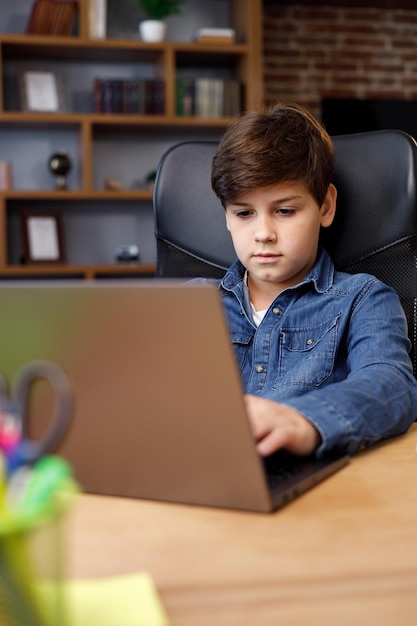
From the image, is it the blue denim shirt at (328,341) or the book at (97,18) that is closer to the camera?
the blue denim shirt at (328,341)

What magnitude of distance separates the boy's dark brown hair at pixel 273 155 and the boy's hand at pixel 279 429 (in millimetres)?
575

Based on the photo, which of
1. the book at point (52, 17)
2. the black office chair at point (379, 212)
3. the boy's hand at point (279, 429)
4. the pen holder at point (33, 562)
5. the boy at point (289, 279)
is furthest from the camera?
the book at point (52, 17)

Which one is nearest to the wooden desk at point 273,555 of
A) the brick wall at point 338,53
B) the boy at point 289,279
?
the boy at point 289,279

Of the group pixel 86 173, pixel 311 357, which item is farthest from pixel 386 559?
pixel 86 173

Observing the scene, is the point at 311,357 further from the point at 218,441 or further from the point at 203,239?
the point at 218,441

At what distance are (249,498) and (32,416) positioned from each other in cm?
20

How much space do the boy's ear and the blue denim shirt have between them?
0.07 m

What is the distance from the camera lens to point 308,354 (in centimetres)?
131

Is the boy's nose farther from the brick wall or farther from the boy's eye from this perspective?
the brick wall

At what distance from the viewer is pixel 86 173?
12.9 ft

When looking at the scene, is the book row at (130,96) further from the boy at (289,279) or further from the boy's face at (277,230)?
the boy's face at (277,230)

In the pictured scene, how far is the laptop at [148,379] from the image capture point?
636 mm

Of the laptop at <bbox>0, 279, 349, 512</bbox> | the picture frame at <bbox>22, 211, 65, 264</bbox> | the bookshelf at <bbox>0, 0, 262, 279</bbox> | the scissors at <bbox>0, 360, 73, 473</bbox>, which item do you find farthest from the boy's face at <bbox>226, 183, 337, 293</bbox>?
the picture frame at <bbox>22, 211, 65, 264</bbox>

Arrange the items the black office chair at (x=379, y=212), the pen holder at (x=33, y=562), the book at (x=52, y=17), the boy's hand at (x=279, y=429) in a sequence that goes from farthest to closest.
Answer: the book at (x=52, y=17), the black office chair at (x=379, y=212), the boy's hand at (x=279, y=429), the pen holder at (x=33, y=562)
